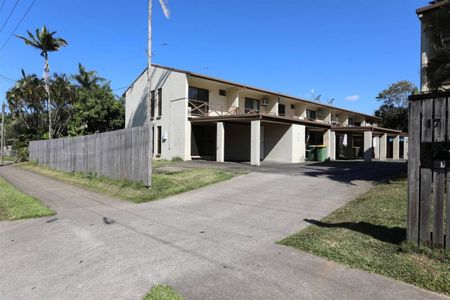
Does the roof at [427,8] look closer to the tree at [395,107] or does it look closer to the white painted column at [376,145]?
the white painted column at [376,145]

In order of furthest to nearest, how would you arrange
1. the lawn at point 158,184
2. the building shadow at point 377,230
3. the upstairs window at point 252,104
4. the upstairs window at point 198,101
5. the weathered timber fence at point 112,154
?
the upstairs window at point 252,104, the upstairs window at point 198,101, the weathered timber fence at point 112,154, the lawn at point 158,184, the building shadow at point 377,230

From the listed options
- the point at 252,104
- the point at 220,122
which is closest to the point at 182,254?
the point at 220,122

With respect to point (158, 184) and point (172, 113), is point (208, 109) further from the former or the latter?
point (158, 184)

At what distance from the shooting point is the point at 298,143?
2245cm

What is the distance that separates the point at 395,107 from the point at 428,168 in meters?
50.1

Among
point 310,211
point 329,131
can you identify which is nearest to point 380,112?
point 329,131

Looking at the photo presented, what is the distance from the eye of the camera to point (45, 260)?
509 cm

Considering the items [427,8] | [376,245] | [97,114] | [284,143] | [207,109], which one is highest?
[427,8]

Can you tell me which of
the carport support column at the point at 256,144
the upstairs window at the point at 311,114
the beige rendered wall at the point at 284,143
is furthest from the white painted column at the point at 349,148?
the carport support column at the point at 256,144

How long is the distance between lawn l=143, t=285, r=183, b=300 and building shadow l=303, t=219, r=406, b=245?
11.3 feet

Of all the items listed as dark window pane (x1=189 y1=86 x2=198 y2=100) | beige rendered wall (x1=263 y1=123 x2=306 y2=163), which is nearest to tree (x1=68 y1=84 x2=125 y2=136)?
Answer: dark window pane (x1=189 y1=86 x2=198 y2=100)

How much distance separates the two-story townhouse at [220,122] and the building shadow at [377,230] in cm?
1227

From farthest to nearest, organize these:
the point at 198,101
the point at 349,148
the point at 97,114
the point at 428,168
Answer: the point at 349,148 < the point at 97,114 < the point at 198,101 < the point at 428,168

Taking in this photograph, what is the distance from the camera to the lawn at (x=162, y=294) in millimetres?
3654
